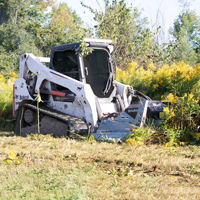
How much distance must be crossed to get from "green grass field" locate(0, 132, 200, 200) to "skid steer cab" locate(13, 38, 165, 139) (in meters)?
1.41

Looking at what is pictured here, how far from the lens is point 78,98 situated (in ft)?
21.5

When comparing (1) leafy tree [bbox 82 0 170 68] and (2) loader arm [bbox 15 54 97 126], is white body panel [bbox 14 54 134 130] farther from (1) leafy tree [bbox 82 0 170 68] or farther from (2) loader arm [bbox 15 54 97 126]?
(1) leafy tree [bbox 82 0 170 68]

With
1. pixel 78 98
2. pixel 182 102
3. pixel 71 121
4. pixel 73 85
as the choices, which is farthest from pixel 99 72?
pixel 182 102

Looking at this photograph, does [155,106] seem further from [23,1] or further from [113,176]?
[23,1]

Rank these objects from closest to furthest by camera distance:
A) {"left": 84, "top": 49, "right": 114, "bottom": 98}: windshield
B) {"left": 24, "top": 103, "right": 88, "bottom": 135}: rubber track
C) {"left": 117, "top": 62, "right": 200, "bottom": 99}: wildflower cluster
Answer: {"left": 24, "top": 103, "right": 88, "bottom": 135}: rubber track
{"left": 117, "top": 62, "right": 200, "bottom": 99}: wildflower cluster
{"left": 84, "top": 49, "right": 114, "bottom": 98}: windshield

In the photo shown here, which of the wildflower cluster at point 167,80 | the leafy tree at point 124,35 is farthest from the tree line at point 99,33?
the wildflower cluster at point 167,80

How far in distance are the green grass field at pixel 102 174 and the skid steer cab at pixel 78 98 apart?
4.62 feet

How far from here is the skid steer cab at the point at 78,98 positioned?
623cm

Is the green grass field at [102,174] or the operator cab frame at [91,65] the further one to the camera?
the operator cab frame at [91,65]

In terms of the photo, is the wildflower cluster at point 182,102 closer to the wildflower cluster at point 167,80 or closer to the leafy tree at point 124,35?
the wildflower cluster at point 167,80

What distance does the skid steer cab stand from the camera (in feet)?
20.5

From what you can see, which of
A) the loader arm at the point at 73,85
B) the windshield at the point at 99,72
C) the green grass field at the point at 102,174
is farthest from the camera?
the windshield at the point at 99,72

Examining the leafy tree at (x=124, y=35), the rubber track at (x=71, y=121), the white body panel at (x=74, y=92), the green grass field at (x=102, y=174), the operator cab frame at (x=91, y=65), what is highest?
the leafy tree at (x=124, y=35)

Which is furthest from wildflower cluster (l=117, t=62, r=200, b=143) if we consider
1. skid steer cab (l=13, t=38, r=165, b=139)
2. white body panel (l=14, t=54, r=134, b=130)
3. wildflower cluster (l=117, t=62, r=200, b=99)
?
white body panel (l=14, t=54, r=134, b=130)
